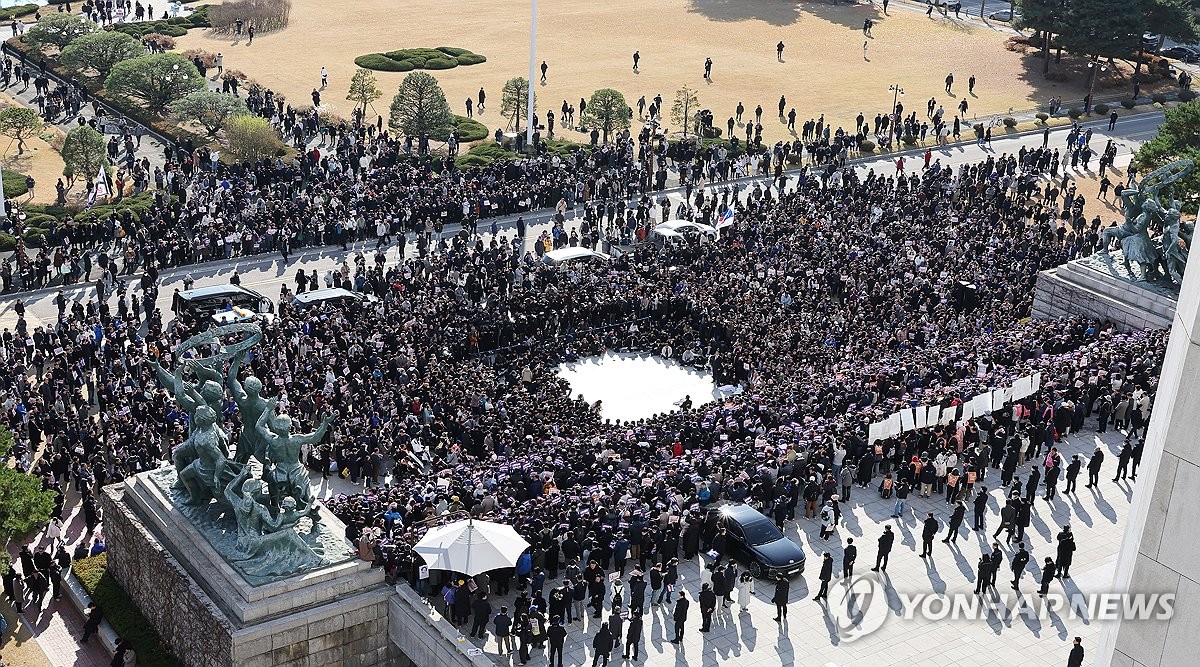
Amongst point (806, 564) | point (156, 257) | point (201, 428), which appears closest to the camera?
point (201, 428)

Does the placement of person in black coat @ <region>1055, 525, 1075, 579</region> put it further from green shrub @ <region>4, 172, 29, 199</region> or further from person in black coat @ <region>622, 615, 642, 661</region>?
green shrub @ <region>4, 172, 29, 199</region>

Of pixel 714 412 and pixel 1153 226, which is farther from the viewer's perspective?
pixel 1153 226

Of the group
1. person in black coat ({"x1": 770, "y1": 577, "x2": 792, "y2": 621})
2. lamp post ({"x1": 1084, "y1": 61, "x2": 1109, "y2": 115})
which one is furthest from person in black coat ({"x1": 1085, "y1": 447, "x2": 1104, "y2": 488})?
lamp post ({"x1": 1084, "y1": 61, "x2": 1109, "y2": 115})

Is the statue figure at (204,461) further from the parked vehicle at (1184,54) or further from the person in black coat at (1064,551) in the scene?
the parked vehicle at (1184,54)

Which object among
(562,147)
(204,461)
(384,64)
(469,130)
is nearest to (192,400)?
(204,461)

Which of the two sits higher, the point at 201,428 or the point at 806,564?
the point at 201,428

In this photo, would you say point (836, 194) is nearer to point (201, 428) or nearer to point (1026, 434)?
point (1026, 434)

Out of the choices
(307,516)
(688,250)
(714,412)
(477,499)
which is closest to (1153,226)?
(688,250)

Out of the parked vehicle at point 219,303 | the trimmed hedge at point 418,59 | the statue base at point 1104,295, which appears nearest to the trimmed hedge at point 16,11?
the trimmed hedge at point 418,59
